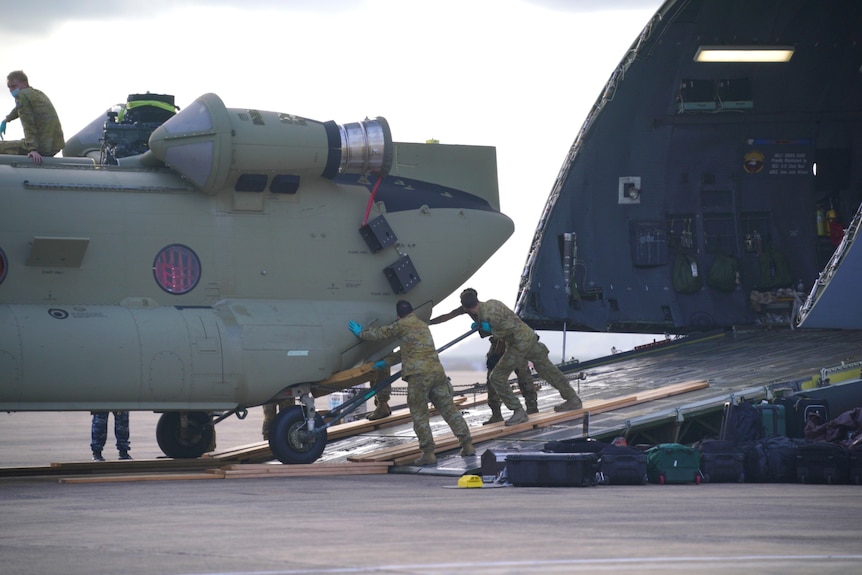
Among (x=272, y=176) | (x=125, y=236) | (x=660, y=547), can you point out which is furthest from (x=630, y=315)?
(x=660, y=547)

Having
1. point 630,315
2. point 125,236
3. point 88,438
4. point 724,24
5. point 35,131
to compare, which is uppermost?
point 724,24

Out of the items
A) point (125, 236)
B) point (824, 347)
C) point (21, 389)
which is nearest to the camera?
point (21, 389)

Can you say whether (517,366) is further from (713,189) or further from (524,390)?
(713,189)

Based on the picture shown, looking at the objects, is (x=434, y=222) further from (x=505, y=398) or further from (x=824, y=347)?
(x=824, y=347)

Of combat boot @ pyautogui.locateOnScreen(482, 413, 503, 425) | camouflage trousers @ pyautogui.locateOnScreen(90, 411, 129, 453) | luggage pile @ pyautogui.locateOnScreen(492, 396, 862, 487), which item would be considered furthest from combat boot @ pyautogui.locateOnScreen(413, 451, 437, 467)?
camouflage trousers @ pyautogui.locateOnScreen(90, 411, 129, 453)

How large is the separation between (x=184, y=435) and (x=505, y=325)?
418cm

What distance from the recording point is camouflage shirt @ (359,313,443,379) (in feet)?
44.1

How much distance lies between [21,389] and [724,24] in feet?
35.8

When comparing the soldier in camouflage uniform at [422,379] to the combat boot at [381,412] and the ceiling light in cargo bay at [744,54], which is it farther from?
the ceiling light in cargo bay at [744,54]

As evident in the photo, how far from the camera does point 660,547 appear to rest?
7090mm

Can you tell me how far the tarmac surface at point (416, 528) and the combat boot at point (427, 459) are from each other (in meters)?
0.81

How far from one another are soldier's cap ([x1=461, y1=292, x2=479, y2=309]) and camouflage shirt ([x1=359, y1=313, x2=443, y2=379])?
1.01 metres

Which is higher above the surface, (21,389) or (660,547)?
(21,389)

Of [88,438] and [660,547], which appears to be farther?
[88,438]
